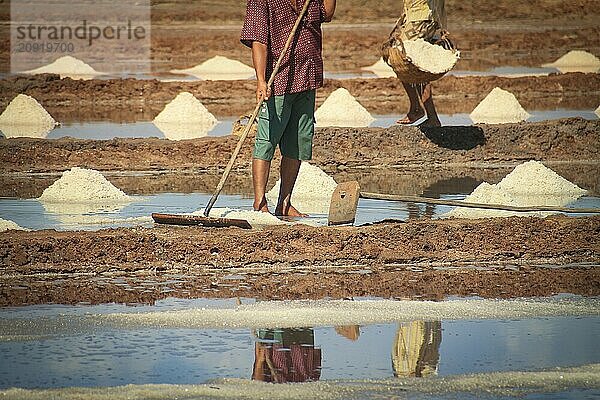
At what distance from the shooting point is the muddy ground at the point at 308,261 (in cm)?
610

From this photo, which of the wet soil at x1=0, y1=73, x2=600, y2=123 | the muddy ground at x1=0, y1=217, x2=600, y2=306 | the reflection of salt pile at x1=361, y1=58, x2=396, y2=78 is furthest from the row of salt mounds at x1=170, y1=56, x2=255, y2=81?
the muddy ground at x1=0, y1=217, x2=600, y2=306

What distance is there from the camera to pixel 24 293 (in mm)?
6008

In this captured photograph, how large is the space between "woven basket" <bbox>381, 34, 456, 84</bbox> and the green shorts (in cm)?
371

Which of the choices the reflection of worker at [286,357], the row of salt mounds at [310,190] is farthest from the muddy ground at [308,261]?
the row of salt mounds at [310,190]

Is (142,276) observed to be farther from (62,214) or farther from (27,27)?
(27,27)

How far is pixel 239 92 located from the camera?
57.5 feet

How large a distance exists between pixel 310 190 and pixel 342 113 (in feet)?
18.2

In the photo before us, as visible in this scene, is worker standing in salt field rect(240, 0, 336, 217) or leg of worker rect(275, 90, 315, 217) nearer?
worker standing in salt field rect(240, 0, 336, 217)

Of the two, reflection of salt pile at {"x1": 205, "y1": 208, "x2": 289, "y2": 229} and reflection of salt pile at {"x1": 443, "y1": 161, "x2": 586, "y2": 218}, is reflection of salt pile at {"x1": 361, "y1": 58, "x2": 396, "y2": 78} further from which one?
reflection of salt pile at {"x1": 205, "y1": 208, "x2": 289, "y2": 229}

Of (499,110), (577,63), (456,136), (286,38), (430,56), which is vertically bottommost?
(456,136)

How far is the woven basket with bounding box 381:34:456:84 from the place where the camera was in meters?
11.5

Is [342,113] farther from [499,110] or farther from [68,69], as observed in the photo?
[68,69]

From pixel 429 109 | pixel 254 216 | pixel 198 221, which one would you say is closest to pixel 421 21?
pixel 429 109

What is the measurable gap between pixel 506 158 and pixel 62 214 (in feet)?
15.1
